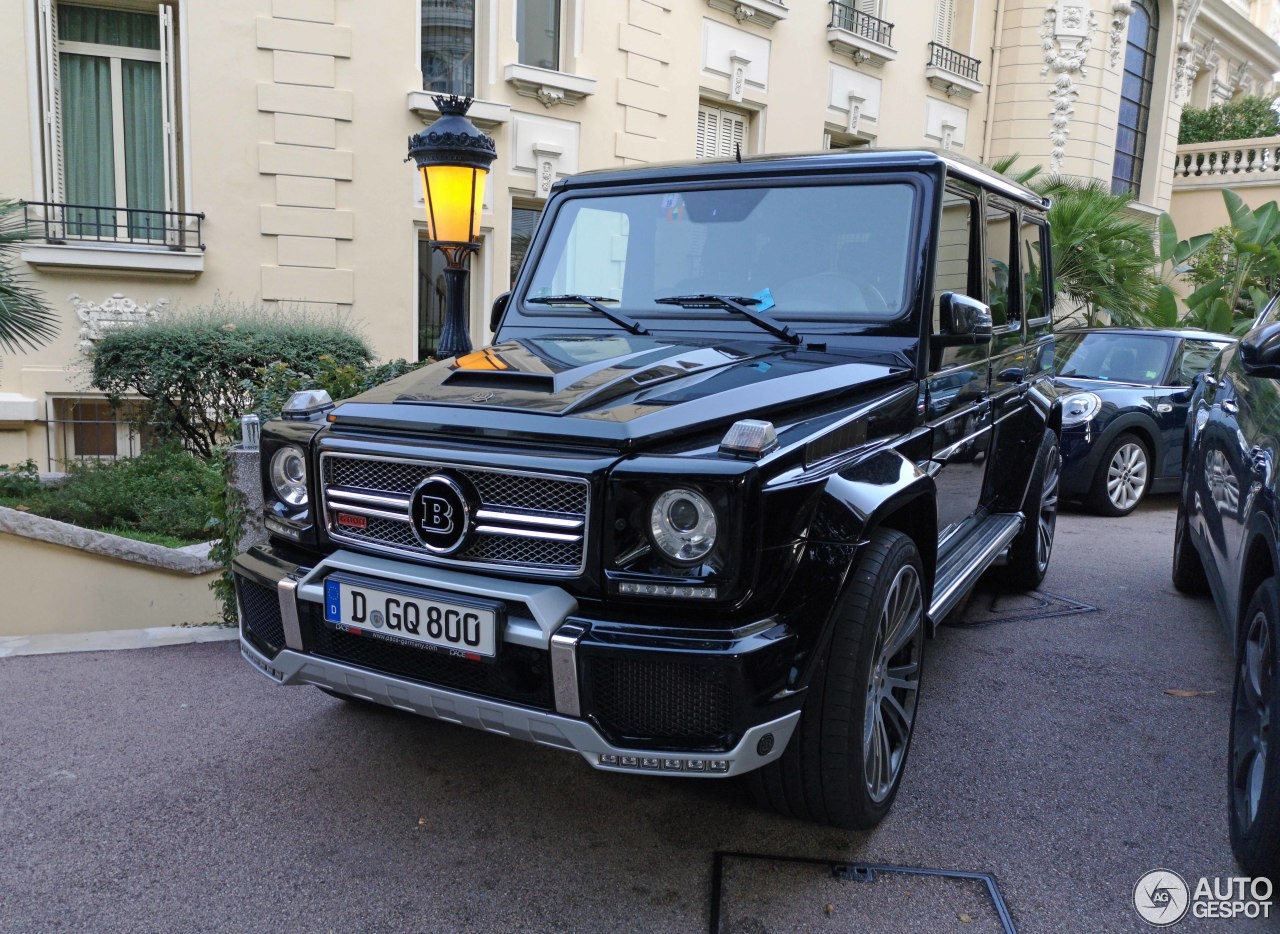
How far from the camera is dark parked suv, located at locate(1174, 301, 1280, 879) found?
2535 millimetres

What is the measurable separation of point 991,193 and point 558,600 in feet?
8.98

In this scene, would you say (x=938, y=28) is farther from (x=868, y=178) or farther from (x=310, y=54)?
(x=868, y=178)

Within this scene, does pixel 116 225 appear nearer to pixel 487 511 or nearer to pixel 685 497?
pixel 487 511

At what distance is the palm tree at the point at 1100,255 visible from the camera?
1329 centimetres

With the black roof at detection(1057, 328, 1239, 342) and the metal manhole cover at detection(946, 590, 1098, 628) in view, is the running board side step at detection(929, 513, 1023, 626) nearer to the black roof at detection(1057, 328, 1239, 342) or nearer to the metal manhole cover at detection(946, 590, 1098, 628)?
the metal manhole cover at detection(946, 590, 1098, 628)

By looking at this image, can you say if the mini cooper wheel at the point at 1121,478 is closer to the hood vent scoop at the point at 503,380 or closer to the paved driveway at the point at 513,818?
the paved driveway at the point at 513,818

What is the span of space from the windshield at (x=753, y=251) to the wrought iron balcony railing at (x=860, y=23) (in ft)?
39.7

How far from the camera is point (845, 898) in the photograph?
8.66 feet

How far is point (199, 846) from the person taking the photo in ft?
9.34

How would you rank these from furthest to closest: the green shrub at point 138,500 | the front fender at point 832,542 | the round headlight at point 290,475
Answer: the green shrub at point 138,500 → the round headlight at point 290,475 → the front fender at point 832,542

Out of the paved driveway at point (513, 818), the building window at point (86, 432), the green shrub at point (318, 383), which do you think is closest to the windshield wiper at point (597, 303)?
the paved driveway at point (513, 818)

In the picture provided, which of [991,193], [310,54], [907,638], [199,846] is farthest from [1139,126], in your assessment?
[199,846]

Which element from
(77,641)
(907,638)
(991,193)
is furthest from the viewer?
(77,641)

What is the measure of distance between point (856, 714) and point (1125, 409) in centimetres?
654
